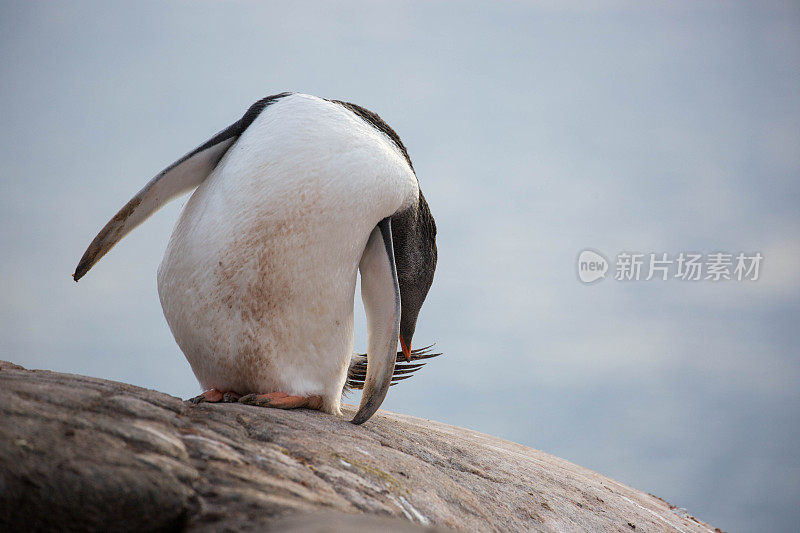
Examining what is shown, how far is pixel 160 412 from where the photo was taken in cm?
184

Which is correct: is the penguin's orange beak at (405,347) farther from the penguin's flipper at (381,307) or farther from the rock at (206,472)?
the rock at (206,472)

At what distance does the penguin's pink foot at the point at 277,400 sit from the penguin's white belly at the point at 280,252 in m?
0.05

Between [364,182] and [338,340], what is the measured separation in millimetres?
722

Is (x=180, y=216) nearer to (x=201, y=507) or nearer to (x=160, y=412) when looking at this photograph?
(x=160, y=412)

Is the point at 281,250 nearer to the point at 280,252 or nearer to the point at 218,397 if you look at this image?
the point at 280,252

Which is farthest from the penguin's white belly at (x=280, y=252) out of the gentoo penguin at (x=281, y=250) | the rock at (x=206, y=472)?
the rock at (x=206, y=472)

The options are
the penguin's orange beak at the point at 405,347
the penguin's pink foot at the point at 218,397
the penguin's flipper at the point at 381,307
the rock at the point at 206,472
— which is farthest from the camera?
the penguin's orange beak at the point at 405,347

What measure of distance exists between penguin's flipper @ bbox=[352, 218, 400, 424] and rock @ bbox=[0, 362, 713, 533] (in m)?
0.31

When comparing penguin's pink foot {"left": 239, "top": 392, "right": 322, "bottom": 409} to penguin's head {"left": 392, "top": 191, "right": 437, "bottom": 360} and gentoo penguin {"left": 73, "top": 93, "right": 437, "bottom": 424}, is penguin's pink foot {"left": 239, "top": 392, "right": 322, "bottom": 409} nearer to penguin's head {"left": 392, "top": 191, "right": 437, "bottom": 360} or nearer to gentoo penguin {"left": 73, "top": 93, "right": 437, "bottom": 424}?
gentoo penguin {"left": 73, "top": 93, "right": 437, "bottom": 424}

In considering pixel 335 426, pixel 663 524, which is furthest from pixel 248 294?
pixel 663 524

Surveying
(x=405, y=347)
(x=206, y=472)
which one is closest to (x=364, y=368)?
(x=405, y=347)

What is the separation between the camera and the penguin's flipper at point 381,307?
301cm

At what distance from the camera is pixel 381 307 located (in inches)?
122

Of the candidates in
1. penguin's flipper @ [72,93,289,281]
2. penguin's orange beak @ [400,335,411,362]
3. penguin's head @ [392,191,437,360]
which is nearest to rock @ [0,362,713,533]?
penguin's flipper @ [72,93,289,281]
